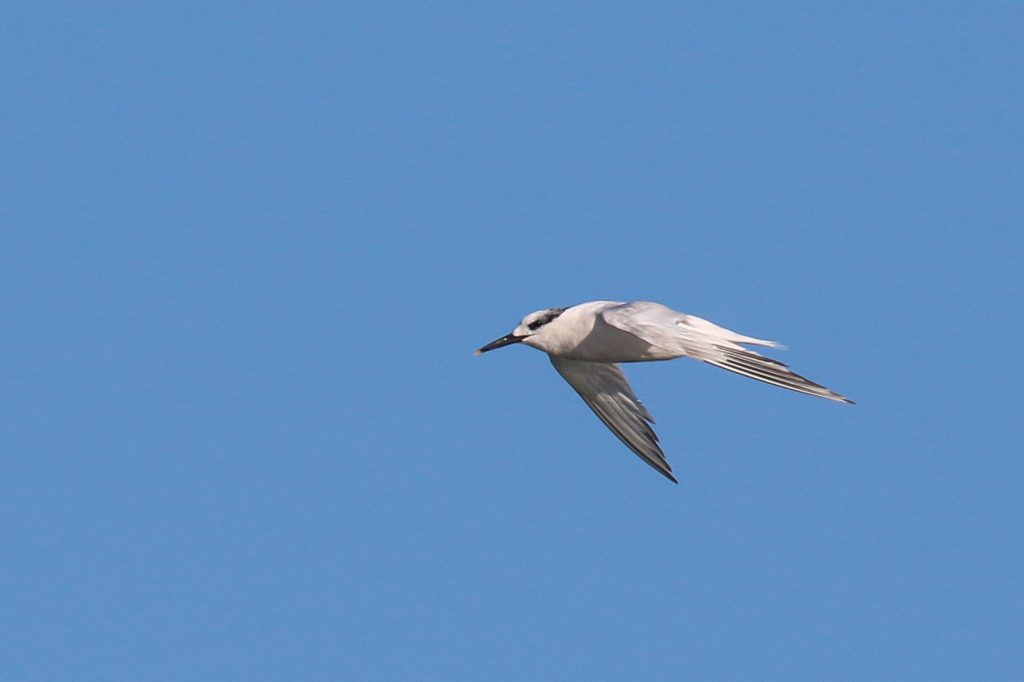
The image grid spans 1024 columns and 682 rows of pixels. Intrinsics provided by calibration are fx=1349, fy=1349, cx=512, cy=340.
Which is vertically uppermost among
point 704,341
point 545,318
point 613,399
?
point 545,318

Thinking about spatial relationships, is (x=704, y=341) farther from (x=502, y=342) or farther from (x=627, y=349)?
(x=502, y=342)

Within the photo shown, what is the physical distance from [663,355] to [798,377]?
242 cm

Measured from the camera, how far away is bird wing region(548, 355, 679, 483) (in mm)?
18055

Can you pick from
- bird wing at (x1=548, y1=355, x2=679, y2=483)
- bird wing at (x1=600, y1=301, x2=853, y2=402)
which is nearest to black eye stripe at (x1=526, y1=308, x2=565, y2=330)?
bird wing at (x1=548, y1=355, x2=679, y2=483)

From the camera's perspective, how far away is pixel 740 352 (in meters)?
14.3

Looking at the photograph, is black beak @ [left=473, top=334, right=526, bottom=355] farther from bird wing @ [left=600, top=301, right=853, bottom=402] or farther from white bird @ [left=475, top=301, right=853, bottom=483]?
bird wing @ [left=600, top=301, right=853, bottom=402]

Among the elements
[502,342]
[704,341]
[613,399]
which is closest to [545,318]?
[502,342]

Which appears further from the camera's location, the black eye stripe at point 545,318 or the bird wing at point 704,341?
the black eye stripe at point 545,318

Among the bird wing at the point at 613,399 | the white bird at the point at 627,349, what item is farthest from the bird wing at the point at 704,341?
the bird wing at the point at 613,399

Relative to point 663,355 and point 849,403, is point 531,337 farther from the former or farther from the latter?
point 849,403

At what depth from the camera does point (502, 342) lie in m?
17.7

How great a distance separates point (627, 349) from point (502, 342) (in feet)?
6.53

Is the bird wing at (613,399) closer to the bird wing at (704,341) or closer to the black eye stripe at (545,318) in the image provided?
the black eye stripe at (545,318)

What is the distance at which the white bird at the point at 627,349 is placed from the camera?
46.5ft
